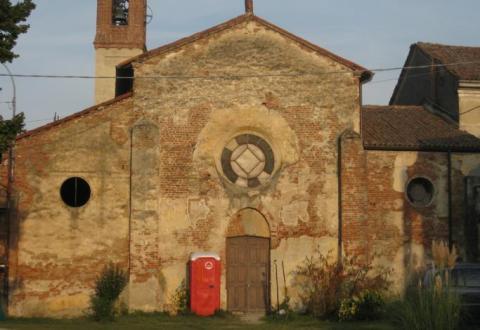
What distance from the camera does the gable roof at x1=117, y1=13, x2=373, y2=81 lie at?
2212 centimetres

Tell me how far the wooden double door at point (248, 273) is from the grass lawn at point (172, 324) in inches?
41.1

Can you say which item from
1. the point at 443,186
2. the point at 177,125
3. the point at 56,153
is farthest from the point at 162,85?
the point at 443,186

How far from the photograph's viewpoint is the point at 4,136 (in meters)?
17.1

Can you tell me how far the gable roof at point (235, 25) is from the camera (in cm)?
2212

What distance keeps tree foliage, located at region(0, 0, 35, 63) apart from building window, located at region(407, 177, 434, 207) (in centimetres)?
1267

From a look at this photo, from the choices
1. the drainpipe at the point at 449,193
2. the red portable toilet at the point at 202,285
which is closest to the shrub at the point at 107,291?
the red portable toilet at the point at 202,285

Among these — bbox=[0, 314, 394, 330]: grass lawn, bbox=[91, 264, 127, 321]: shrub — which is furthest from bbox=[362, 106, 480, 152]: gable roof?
bbox=[91, 264, 127, 321]: shrub

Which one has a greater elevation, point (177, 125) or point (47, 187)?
point (177, 125)

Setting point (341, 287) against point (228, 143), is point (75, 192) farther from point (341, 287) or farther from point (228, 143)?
point (341, 287)

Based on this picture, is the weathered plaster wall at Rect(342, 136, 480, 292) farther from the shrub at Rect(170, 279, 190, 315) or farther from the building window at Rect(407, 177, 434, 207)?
the shrub at Rect(170, 279, 190, 315)

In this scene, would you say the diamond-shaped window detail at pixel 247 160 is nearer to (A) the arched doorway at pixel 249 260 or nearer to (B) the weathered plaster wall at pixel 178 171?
(B) the weathered plaster wall at pixel 178 171

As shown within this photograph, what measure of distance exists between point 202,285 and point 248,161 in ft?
13.1

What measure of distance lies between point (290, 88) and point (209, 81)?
2432 millimetres

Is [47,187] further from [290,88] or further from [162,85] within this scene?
[290,88]
